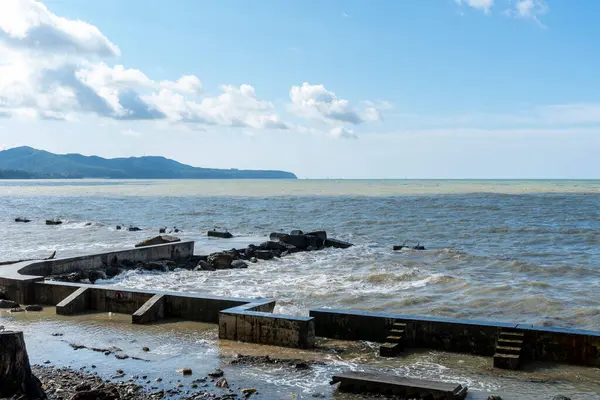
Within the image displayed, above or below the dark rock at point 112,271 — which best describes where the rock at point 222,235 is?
below

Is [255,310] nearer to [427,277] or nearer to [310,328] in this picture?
[310,328]

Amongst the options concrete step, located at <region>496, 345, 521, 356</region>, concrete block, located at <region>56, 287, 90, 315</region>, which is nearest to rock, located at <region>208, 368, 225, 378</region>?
concrete step, located at <region>496, 345, 521, 356</region>

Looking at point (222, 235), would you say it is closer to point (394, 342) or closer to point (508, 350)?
→ point (394, 342)

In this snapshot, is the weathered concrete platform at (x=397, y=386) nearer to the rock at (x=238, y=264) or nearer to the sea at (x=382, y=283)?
the sea at (x=382, y=283)

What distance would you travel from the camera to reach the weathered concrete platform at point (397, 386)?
27.9ft

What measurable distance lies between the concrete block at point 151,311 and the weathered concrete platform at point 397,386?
5665mm

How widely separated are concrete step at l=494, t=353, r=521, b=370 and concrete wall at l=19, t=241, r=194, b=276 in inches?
533

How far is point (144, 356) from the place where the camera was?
10.7m

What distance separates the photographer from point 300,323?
1135cm

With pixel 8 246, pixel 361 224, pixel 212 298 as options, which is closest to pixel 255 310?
pixel 212 298

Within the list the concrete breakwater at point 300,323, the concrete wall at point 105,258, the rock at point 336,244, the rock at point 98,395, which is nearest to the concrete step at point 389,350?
the concrete breakwater at point 300,323

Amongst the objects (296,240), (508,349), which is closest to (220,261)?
(296,240)

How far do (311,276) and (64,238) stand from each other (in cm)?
2158

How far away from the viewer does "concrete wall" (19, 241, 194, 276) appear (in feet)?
62.7
